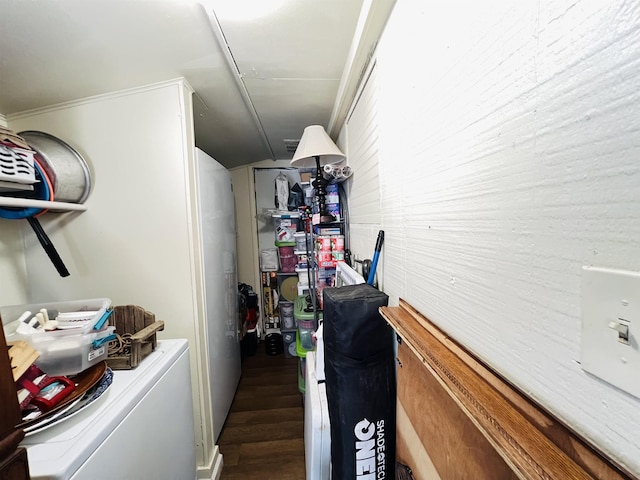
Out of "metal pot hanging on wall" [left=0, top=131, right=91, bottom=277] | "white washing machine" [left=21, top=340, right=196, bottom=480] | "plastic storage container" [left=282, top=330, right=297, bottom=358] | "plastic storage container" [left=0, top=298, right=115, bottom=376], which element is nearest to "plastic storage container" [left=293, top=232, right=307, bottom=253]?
"plastic storage container" [left=282, top=330, right=297, bottom=358]

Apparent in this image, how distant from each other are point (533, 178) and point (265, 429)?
6.94ft

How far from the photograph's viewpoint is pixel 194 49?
1.10 m

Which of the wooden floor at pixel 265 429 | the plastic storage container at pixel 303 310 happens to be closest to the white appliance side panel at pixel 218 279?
the wooden floor at pixel 265 429

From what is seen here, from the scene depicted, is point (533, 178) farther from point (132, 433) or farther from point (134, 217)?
point (134, 217)

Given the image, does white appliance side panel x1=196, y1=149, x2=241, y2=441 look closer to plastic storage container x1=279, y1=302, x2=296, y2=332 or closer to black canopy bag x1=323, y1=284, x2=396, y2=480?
plastic storage container x1=279, y1=302, x2=296, y2=332

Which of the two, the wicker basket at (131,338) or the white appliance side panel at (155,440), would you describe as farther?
the wicker basket at (131,338)

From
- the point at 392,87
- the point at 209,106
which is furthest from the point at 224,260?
the point at 392,87

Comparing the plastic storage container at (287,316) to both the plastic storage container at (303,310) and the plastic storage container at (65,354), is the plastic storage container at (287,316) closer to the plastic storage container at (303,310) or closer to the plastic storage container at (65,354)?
the plastic storage container at (303,310)

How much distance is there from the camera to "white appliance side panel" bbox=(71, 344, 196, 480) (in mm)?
665

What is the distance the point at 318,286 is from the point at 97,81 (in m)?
1.67

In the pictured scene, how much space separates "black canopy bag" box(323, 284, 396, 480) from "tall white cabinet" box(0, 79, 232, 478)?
906 mm

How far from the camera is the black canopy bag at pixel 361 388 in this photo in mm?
877

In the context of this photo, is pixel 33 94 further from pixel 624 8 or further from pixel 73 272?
pixel 624 8

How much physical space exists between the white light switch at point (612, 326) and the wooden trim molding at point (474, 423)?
0.33ft
